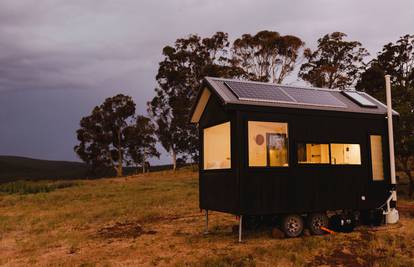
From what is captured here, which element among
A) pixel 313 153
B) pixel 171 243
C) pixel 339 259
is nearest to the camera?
pixel 339 259

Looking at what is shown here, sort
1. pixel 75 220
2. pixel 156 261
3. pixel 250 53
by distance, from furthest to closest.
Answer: pixel 250 53
pixel 75 220
pixel 156 261

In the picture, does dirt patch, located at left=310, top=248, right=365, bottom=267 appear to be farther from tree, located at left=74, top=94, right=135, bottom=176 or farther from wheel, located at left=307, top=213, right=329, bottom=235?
tree, located at left=74, top=94, right=135, bottom=176

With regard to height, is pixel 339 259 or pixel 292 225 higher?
pixel 292 225

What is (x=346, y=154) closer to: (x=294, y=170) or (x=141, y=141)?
(x=294, y=170)

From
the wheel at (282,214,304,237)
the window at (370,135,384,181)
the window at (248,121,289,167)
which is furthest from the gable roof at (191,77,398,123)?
the wheel at (282,214,304,237)

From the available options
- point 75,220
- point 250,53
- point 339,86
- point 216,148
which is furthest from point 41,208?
point 339,86

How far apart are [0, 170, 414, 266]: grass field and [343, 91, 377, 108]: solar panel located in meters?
4.20

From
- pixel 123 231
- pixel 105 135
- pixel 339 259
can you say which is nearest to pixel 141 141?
pixel 105 135

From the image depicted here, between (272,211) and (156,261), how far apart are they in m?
3.65

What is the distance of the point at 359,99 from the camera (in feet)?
44.1

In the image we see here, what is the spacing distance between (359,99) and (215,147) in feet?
18.1

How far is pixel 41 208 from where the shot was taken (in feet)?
68.6

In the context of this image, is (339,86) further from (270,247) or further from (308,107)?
(270,247)

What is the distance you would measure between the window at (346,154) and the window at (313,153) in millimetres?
435
